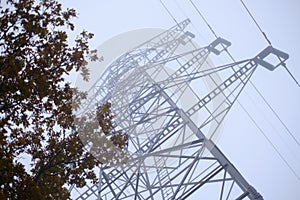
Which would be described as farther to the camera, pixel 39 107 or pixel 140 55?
pixel 140 55

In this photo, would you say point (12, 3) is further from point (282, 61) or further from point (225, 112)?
point (282, 61)

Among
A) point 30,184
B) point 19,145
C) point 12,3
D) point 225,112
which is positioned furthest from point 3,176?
point 225,112

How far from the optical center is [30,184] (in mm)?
4984

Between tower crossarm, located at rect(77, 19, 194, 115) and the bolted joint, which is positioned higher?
tower crossarm, located at rect(77, 19, 194, 115)

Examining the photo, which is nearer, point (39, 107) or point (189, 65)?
point (39, 107)

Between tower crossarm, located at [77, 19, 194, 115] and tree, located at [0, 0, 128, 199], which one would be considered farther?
tower crossarm, located at [77, 19, 194, 115]

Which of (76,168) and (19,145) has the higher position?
(19,145)

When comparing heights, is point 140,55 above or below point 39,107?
above

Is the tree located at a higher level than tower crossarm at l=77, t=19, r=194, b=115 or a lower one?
lower

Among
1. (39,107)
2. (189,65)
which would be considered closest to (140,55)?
(189,65)

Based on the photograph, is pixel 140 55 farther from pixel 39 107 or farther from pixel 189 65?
pixel 39 107

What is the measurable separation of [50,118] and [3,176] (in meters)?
1.38

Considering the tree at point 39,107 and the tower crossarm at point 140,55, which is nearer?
the tree at point 39,107

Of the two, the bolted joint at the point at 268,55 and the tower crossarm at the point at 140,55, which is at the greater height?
the tower crossarm at the point at 140,55
